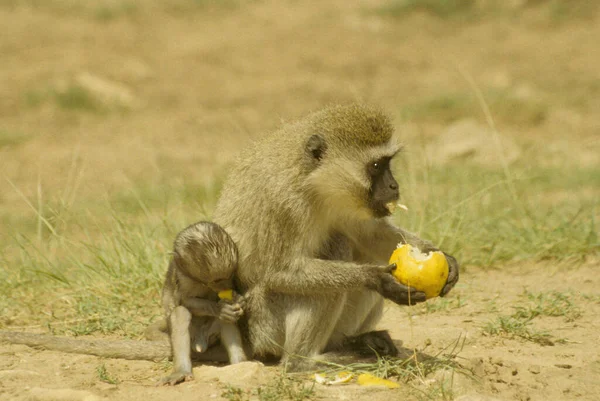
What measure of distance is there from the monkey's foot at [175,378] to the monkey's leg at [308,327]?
0.53 metres

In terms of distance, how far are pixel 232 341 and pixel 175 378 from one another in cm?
48

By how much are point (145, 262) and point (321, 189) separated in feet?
6.41

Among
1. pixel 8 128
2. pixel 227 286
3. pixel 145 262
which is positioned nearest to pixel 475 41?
pixel 8 128

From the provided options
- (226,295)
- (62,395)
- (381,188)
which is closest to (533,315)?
(381,188)

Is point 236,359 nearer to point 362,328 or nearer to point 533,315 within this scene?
point 362,328

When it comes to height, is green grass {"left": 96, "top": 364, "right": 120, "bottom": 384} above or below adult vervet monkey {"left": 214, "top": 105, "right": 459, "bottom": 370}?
below

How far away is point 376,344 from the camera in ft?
15.5

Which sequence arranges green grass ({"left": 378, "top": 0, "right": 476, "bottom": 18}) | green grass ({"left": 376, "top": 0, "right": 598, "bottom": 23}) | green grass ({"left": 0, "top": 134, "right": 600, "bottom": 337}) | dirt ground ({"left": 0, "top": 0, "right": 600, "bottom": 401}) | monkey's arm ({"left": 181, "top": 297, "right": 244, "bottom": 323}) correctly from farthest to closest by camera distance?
green grass ({"left": 378, "top": 0, "right": 476, "bottom": 18}) < green grass ({"left": 376, "top": 0, "right": 598, "bottom": 23}) < dirt ground ({"left": 0, "top": 0, "right": 600, "bottom": 401}) < green grass ({"left": 0, "top": 134, "right": 600, "bottom": 337}) < monkey's arm ({"left": 181, "top": 297, "right": 244, "bottom": 323})

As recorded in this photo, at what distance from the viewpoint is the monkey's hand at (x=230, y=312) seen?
4.60m

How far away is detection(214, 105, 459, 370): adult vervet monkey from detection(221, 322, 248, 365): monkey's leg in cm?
Result: 10

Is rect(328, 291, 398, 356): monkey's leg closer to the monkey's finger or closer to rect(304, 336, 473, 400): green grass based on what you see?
rect(304, 336, 473, 400): green grass

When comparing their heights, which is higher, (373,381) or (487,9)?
(487,9)

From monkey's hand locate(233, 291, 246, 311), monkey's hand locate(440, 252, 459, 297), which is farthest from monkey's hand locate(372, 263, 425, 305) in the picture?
monkey's hand locate(233, 291, 246, 311)

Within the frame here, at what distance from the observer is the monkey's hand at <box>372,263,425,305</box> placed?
4.37 m
